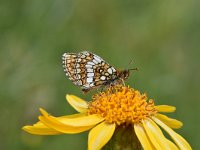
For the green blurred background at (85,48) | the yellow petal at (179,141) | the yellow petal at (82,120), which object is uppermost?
the green blurred background at (85,48)

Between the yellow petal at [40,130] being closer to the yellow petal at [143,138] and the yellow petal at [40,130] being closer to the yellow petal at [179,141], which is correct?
the yellow petal at [143,138]

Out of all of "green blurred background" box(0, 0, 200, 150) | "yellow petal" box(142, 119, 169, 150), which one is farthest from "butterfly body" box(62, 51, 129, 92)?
"green blurred background" box(0, 0, 200, 150)

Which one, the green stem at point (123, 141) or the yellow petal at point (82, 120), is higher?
the yellow petal at point (82, 120)

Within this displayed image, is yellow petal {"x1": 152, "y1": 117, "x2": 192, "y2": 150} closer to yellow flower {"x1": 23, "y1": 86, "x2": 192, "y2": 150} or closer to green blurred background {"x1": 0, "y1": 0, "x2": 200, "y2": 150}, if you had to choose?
yellow flower {"x1": 23, "y1": 86, "x2": 192, "y2": 150}

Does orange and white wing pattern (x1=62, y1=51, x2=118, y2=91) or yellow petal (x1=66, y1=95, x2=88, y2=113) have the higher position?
orange and white wing pattern (x1=62, y1=51, x2=118, y2=91)

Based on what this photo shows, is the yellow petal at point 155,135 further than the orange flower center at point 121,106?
No

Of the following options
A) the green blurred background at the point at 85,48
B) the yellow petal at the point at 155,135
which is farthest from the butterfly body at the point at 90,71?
the green blurred background at the point at 85,48

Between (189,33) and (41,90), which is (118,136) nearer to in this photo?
(41,90)
